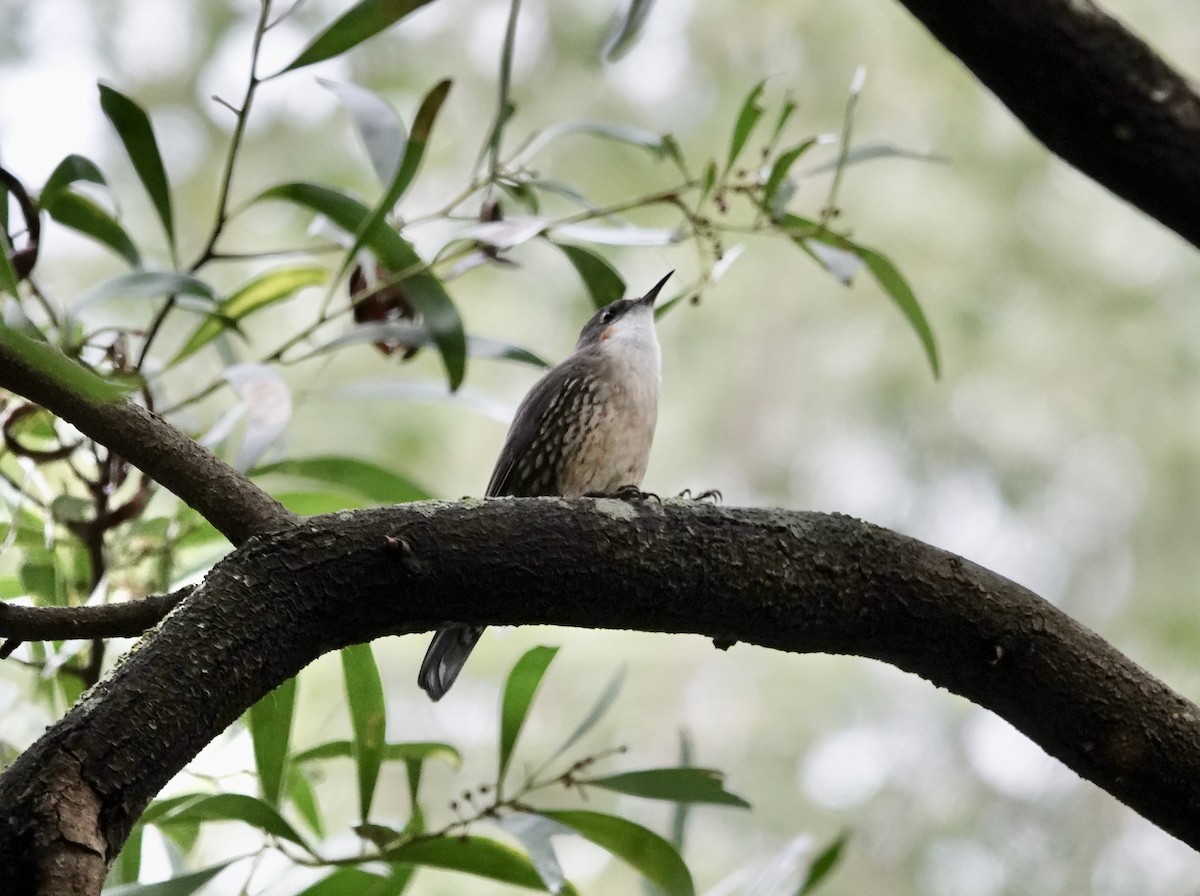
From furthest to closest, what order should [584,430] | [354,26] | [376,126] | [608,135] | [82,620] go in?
1. [584,430]
2. [608,135]
3. [376,126]
4. [354,26]
5. [82,620]

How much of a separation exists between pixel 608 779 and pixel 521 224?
85 cm

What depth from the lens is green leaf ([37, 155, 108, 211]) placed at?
66.6 inches

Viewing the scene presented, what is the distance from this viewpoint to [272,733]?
1642 millimetres

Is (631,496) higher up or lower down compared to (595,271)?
lower down

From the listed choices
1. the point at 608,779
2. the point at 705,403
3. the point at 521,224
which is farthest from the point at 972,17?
the point at 705,403

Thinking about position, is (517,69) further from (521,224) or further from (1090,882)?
(1090,882)

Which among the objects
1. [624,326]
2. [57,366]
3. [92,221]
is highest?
[624,326]

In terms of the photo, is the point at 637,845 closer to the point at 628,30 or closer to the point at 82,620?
the point at 82,620

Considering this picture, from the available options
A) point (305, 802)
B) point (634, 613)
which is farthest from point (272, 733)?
point (634, 613)

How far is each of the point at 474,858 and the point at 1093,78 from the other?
1.28 meters

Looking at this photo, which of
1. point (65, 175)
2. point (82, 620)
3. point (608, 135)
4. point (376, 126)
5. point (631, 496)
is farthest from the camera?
point (608, 135)

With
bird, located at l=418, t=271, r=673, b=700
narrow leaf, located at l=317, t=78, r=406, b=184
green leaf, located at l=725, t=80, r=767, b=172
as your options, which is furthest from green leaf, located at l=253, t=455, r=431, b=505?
green leaf, located at l=725, t=80, r=767, b=172

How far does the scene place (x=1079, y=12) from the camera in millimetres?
1173

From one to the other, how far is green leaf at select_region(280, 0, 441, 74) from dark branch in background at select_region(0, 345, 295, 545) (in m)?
0.59
